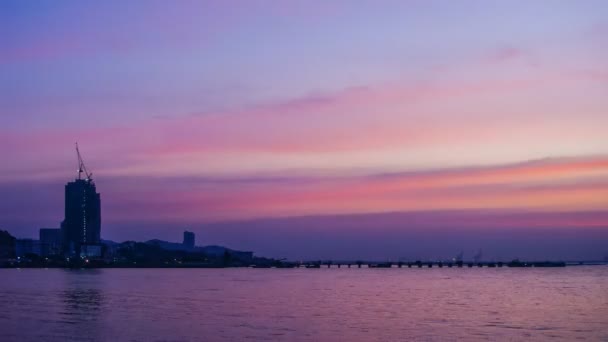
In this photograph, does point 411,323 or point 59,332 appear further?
point 411,323

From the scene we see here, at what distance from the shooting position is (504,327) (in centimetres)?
6234

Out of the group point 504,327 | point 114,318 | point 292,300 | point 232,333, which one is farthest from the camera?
point 292,300

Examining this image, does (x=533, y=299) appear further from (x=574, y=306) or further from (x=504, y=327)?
(x=504, y=327)

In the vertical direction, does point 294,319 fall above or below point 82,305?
below

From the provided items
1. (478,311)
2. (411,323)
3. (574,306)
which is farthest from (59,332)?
(574,306)

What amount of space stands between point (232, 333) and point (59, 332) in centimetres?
1378

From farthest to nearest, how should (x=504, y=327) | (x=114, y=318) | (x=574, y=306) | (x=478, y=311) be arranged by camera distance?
(x=574, y=306) < (x=478, y=311) < (x=114, y=318) < (x=504, y=327)

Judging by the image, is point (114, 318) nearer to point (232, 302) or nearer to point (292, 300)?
point (232, 302)

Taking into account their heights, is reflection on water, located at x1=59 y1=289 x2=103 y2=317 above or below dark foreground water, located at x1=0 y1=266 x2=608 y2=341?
above

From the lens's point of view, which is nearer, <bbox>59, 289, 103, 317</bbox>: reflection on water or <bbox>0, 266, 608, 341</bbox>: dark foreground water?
<bbox>0, 266, 608, 341</bbox>: dark foreground water

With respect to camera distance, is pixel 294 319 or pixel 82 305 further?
pixel 82 305

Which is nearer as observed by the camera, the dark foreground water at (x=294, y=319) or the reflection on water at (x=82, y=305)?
the dark foreground water at (x=294, y=319)

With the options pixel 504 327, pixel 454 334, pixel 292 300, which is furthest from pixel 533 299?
pixel 454 334

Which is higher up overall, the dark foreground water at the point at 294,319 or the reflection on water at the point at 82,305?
the reflection on water at the point at 82,305
